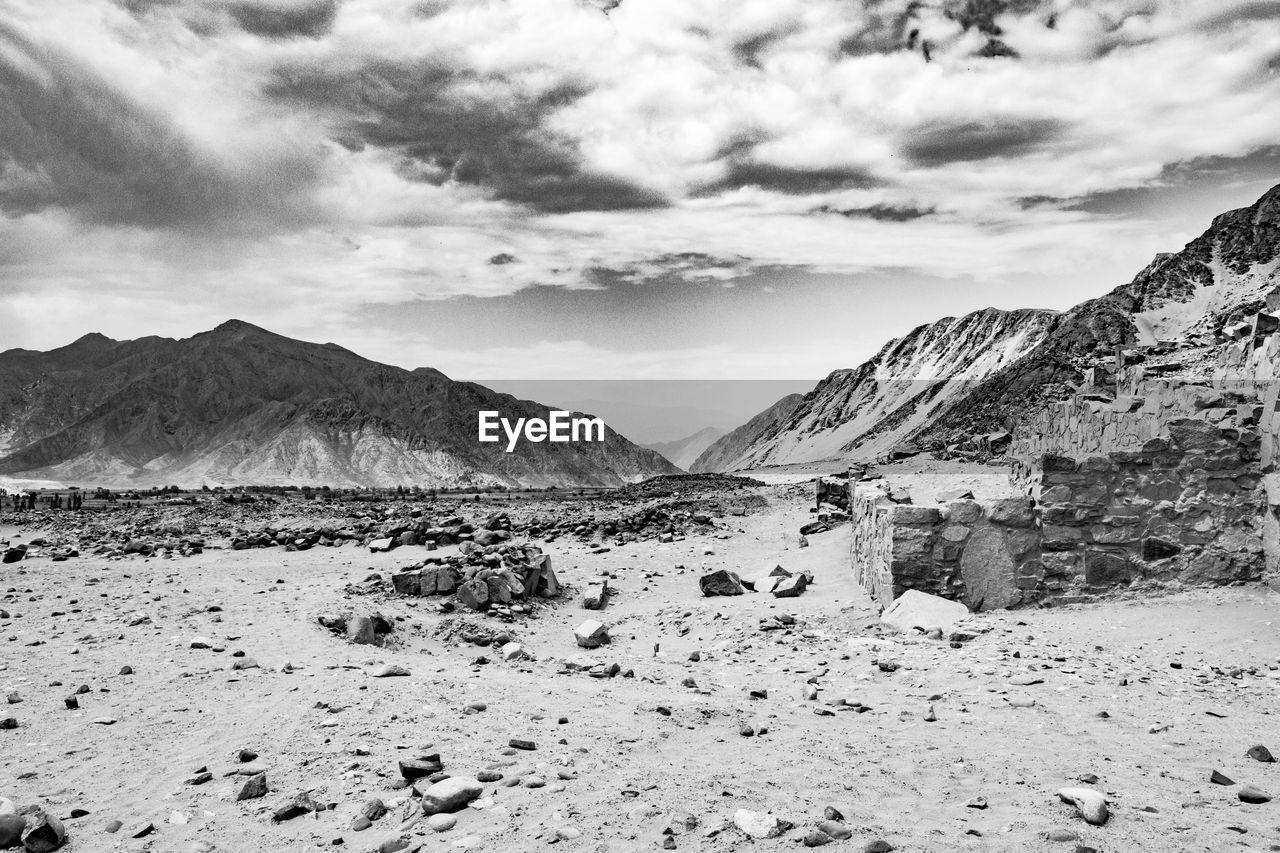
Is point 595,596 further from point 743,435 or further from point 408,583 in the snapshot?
point 743,435

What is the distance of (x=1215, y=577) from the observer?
27.9 feet

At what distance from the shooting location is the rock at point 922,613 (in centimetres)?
789

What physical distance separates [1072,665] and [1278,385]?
472cm

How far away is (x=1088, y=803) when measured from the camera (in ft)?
12.3

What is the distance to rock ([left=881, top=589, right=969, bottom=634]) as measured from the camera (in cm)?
789

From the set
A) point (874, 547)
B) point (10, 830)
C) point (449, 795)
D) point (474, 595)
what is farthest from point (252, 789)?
point (874, 547)

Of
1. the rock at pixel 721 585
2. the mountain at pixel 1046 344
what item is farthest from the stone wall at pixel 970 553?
the mountain at pixel 1046 344

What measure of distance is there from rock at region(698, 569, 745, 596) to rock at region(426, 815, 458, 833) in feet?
25.8

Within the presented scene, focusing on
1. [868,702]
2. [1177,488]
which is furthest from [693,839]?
[1177,488]

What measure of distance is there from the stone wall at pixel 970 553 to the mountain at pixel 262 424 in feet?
255

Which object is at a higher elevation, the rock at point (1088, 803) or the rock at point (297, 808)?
the rock at point (1088, 803)

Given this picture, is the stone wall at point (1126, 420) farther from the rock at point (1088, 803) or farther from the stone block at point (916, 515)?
the rock at point (1088, 803)

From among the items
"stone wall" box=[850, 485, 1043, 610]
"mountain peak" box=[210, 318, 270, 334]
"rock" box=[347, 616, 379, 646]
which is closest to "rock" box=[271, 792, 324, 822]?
"rock" box=[347, 616, 379, 646]

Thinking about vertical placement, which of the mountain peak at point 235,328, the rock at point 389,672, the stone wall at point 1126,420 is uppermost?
the mountain peak at point 235,328
